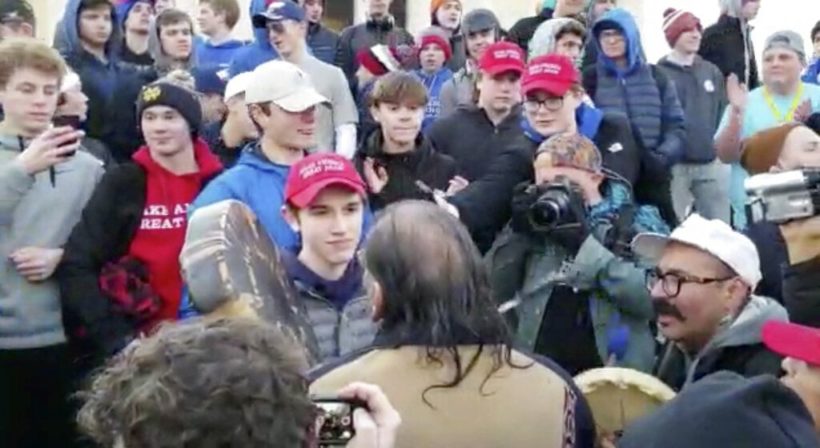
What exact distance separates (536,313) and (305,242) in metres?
1.09

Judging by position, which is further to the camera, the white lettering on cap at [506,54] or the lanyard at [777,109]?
the lanyard at [777,109]

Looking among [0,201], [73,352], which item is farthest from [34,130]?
[73,352]

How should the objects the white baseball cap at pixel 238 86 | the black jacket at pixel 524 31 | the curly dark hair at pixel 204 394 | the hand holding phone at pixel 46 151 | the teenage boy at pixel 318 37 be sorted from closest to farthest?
the curly dark hair at pixel 204 394 → the hand holding phone at pixel 46 151 → the white baseball cap at pixel 238 86 → the black jacket at pixel 524 31 → the teenage boy at pixel 318 37

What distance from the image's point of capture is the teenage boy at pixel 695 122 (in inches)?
318

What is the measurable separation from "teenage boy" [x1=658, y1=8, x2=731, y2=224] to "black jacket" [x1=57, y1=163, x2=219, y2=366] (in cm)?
398

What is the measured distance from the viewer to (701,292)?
12.5 feet

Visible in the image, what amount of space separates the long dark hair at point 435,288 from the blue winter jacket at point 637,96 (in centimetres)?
→ 442

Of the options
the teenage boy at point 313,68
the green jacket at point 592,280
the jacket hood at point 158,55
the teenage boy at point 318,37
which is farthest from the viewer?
the teenage boy at point 318,37

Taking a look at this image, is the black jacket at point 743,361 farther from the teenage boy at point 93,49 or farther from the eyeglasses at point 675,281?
the teenage boy at point 93,49

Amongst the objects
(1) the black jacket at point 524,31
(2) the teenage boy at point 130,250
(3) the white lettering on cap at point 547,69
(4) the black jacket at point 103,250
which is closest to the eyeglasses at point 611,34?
(1) the black jacket at point 524,31

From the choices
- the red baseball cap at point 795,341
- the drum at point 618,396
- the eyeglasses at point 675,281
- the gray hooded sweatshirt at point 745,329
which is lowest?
the drum at point 618,396

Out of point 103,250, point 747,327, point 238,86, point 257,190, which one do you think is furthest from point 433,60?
point 747,327

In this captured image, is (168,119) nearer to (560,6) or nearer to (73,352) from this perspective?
(73,352)

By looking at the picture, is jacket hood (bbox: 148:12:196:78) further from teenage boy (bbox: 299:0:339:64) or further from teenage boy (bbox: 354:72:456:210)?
teenage boy (bbox: 354:72:456:210)
